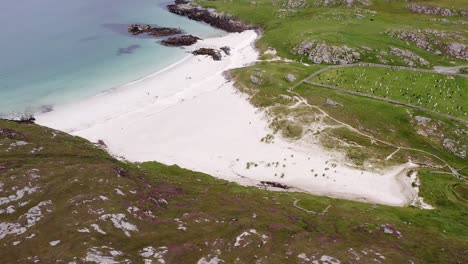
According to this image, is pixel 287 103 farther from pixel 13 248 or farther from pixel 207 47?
Result: pixel 13 248

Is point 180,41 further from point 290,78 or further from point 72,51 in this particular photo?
point 290,78

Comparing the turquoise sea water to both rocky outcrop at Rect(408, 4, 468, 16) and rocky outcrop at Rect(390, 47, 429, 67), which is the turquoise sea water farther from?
rocky outcrop at Rect(408, 4, 468, 16)

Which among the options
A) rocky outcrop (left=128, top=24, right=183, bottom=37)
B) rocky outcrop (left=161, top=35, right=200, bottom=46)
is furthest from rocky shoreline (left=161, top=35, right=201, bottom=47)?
rocky outcrop (left=128, top=24, right=183, bottom=37)

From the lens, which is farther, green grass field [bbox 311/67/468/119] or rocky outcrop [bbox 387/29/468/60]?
rocky outcrop [bbox 387/29/468/60]

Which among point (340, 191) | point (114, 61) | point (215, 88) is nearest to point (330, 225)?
point (340, 191)

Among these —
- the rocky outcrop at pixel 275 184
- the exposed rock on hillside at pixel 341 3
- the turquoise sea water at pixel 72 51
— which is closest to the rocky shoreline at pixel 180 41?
the turquoise sea water at pixel 72 51

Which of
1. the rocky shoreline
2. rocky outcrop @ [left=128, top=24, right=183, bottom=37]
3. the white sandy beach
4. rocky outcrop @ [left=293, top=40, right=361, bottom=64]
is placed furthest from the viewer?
rocky outcrop @ [left=128, top=24, right=183, bottom=37]
